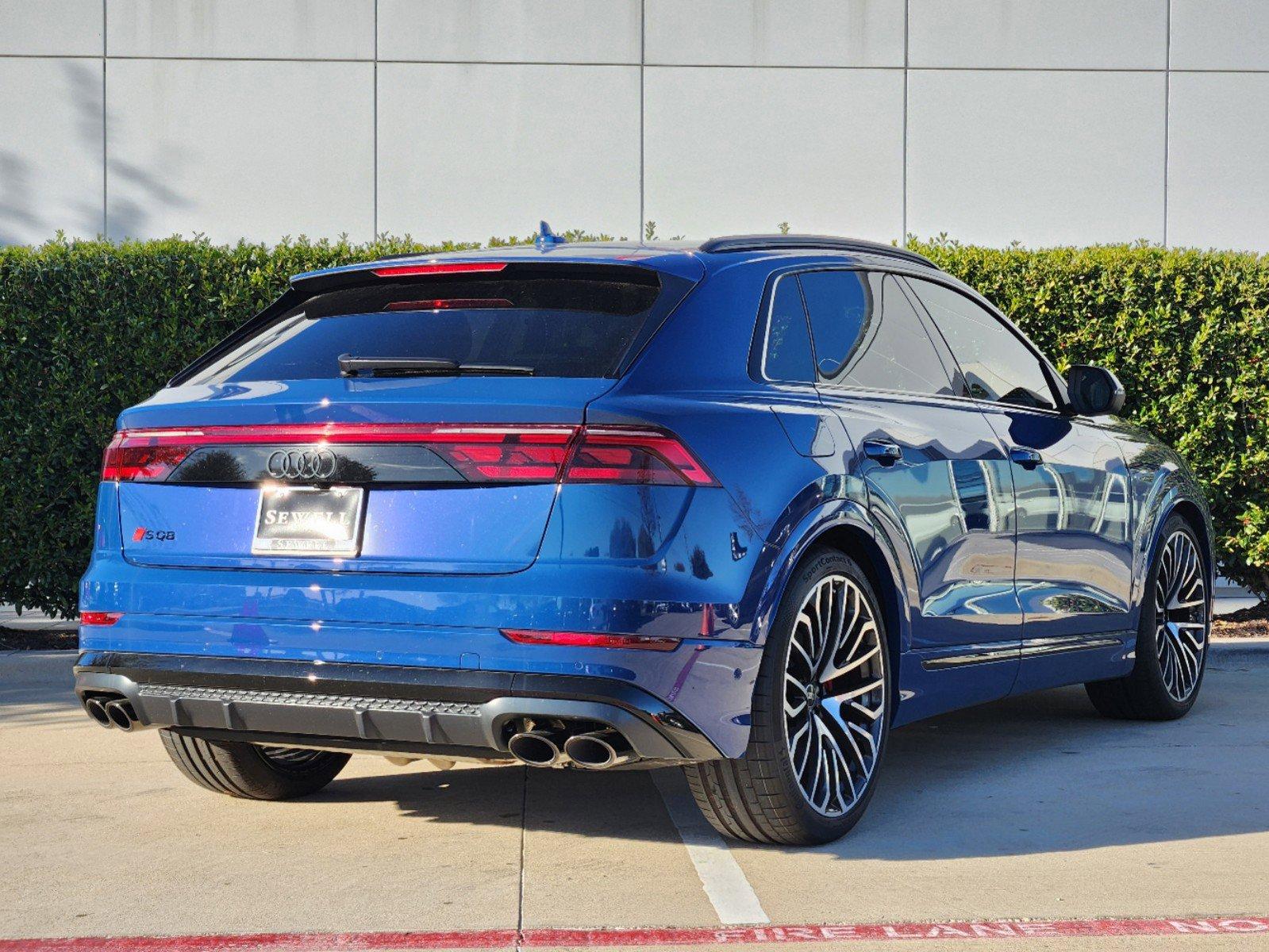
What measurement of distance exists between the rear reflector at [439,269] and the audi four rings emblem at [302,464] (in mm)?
738

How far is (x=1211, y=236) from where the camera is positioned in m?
12.5

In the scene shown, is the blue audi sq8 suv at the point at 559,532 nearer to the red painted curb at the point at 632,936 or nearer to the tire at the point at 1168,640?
the red painted curb at the point at 632,936

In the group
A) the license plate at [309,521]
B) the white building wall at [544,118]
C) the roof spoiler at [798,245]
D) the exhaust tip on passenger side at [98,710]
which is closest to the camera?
the license plate at [309,521]

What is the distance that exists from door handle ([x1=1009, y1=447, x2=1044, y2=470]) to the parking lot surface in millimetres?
1091

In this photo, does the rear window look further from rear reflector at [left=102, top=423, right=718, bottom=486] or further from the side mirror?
the side mirror

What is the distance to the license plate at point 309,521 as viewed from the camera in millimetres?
4305

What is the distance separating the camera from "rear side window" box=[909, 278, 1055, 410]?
5.94m

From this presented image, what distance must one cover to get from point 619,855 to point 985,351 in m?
2.44

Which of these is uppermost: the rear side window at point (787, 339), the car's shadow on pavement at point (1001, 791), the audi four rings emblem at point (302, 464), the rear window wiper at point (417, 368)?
the rear side window at point (787, 339)

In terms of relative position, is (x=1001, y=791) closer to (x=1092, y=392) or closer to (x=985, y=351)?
(x=985, y=351)

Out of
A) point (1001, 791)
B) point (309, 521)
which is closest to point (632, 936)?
point (309, 521)

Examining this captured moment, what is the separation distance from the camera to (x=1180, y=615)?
7.38 m

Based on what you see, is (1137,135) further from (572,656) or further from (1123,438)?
(572,656)

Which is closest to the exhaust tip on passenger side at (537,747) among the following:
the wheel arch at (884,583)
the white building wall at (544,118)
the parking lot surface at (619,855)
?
the parking lot surface at (619,855)
